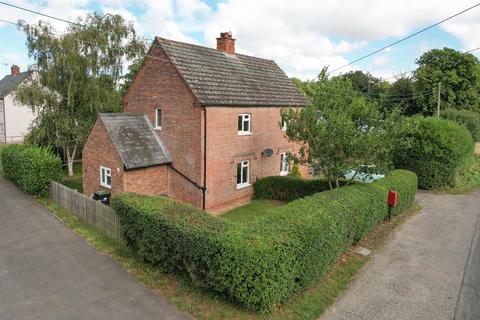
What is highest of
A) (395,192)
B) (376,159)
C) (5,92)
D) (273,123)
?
(5,92)

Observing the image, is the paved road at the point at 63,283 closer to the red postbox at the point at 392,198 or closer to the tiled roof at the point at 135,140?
the tiled roof at the point at 135,140

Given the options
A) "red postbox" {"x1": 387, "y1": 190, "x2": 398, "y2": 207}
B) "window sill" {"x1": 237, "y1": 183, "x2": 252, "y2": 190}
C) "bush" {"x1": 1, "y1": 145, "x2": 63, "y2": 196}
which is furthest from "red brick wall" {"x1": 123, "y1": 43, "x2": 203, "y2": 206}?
"red postbox" {"x1": 387, "y1": 190, "x2": 398, "y2": 207}

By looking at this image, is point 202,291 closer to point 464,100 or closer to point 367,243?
point 367,243

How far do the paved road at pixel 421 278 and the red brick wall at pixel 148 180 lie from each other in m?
10.4

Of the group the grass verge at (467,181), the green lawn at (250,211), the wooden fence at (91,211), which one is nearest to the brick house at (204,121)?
the green lawn at (250,211)

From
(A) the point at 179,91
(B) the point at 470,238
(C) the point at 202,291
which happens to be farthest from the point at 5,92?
(B) the point at 470,238

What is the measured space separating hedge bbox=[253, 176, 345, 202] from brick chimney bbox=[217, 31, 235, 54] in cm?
841

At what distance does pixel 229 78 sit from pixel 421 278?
13.2 m

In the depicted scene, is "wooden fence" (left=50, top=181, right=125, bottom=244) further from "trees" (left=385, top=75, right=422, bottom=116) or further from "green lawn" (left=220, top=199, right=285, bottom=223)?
"trees" (left=385, top=75, right=422, bottom=116)

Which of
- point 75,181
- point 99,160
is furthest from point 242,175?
point 75,181

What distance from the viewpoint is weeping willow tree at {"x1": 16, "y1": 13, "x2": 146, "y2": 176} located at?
20359 millimetres

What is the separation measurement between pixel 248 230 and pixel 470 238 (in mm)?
10331

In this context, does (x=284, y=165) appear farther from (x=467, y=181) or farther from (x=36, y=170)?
(x=36, y=170)

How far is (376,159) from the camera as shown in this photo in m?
14.1
